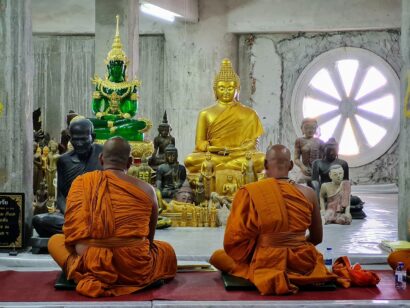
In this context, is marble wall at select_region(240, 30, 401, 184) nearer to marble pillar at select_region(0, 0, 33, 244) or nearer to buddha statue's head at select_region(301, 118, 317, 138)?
buddha statue's head at select_region(301, 118, 317, 138)

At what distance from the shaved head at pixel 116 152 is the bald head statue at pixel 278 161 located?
93cm

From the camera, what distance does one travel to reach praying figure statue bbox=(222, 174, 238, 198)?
32.3 feet

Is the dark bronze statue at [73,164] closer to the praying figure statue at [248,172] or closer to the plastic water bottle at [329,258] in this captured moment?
the plastic water bottle at [329,258]

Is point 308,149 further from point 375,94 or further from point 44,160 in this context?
point 375,94

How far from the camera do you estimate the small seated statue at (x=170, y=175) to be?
9805 mm

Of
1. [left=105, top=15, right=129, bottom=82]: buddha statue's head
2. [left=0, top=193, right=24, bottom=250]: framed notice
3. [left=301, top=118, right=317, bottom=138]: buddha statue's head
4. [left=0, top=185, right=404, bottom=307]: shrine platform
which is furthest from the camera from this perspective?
[left=301, top=118, right=317, bottom=138]: buddha statue's head

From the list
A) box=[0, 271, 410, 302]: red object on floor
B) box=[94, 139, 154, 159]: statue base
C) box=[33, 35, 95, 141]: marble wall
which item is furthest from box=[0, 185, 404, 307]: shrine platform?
box=[33, 35, 95, 141]: marble wall

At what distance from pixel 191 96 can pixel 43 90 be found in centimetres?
265

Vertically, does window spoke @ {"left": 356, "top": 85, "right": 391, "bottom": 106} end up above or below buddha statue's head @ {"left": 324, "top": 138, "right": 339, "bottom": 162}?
above

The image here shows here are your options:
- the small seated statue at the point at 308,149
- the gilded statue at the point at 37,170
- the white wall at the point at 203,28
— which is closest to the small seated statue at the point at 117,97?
the gilded statue at the point at 37,170

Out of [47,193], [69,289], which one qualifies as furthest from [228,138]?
[69,289]

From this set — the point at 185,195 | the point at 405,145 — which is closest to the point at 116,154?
the point at 405,145

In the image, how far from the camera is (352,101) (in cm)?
1489

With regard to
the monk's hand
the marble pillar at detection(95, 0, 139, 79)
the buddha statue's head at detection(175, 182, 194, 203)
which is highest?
the marble pillar at detection(95, 0, 139, 79)
